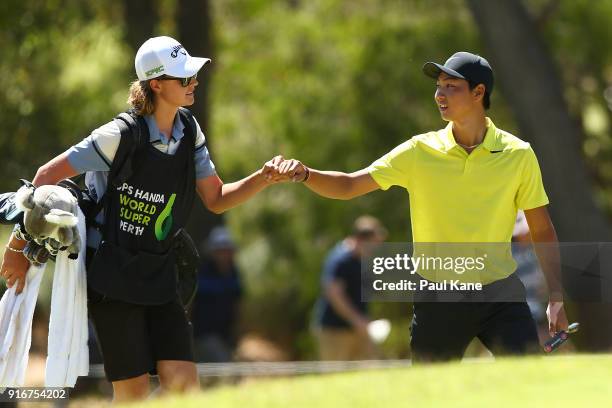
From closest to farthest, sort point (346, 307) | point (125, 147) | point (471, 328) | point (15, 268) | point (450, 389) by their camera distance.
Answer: point (450, 389) → point (125, 147) → point (15, 268) → point (471, 328) → point (346, 307)

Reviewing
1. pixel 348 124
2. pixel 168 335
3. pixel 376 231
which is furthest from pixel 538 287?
pixel 348 124

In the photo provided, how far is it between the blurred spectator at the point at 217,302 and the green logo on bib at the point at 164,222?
26.3ft

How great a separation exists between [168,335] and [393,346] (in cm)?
1210

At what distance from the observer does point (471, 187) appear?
677 cm

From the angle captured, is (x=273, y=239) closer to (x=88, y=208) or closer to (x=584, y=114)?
(x=584, y=114)

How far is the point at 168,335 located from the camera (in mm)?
6703

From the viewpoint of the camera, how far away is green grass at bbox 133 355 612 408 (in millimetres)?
5652

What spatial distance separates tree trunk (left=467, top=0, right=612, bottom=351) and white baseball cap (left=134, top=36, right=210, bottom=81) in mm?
10316

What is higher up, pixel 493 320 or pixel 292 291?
pixel 292 291

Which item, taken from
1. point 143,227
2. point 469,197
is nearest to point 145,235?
point 143,227

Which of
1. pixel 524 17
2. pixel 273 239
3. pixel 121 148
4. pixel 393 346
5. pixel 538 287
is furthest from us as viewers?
pixel 273 239

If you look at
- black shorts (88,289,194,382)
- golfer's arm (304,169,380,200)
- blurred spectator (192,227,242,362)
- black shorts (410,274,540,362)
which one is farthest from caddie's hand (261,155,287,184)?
blurred spectator (192,227,242,362)

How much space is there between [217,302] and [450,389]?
9.37 meters

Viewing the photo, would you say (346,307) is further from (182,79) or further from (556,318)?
(182,79)
